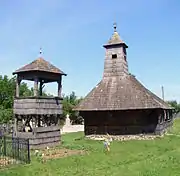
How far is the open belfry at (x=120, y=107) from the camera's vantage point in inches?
1045

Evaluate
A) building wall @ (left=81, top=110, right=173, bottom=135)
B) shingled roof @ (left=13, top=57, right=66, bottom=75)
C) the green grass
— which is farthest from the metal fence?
building wall @ (left=81, top=110, right=173, bottom=135)

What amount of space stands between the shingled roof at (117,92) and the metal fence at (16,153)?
35.5 feet

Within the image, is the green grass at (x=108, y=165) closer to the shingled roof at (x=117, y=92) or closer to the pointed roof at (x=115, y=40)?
the shingled roof at (x=117, y=92)

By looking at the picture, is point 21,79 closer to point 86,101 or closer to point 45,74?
point 45,74

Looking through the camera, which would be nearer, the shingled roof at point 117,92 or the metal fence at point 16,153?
the metal fence at point 16,153

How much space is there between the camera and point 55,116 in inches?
971

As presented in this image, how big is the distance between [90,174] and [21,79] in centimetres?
1294

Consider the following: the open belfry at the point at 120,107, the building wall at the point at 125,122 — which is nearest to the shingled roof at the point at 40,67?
the open belfry at the point at 120,107

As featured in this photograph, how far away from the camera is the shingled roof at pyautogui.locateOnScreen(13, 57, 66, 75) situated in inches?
898

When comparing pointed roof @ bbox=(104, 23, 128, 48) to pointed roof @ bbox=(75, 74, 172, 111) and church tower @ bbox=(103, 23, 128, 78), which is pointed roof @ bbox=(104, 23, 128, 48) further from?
pointed roof @ bbox=(75, 74, 172, 111)

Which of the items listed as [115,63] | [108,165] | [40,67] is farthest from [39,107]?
[115,63]

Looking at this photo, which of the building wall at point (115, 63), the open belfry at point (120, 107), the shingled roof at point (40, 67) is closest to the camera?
the shingled roof at point (40, 67)

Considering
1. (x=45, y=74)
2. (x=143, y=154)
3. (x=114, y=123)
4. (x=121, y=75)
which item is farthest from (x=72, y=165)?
(x=121, y=75)

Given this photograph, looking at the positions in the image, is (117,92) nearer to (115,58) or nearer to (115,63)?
(115,63)
